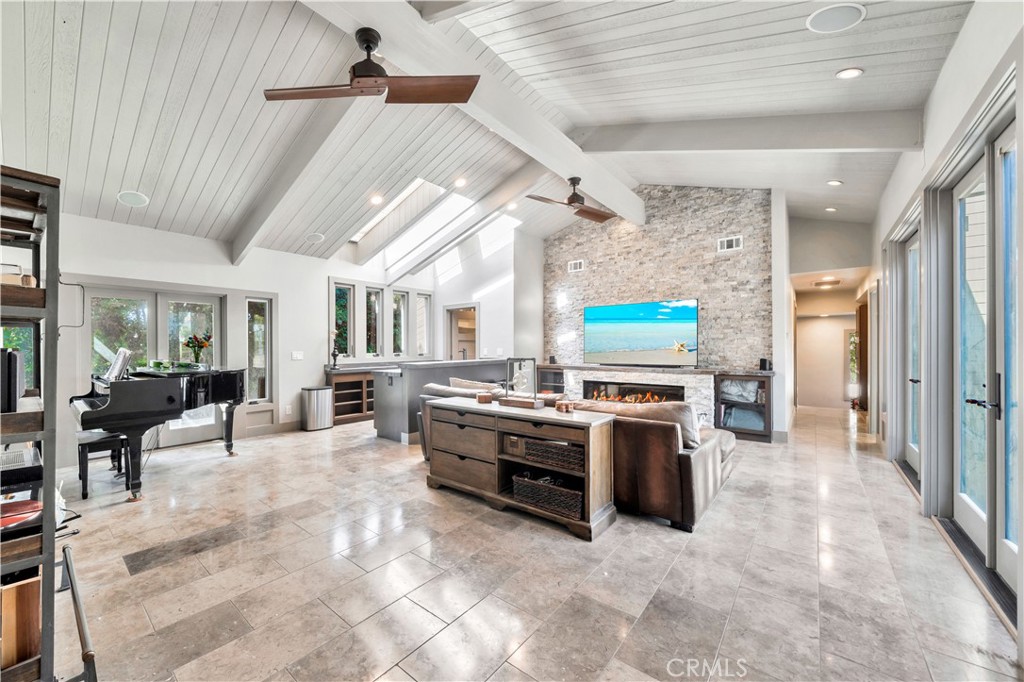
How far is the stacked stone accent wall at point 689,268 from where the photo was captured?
618 centimetres

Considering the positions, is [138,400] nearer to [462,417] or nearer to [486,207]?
[462,417]

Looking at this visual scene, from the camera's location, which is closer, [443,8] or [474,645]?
[474,645]

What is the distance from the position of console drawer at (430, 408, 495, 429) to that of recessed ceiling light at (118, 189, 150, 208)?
13.3 ft

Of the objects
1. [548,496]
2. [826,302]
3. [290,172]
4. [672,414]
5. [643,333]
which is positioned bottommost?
[548,496]

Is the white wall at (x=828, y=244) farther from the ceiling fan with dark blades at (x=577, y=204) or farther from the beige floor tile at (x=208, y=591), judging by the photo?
the beige floor tile at (x=208, y=591)

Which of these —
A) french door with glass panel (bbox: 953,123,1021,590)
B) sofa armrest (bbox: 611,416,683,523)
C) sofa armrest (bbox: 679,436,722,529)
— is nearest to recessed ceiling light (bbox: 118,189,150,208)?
sofa armrest (bbox: 611,416,683,523)

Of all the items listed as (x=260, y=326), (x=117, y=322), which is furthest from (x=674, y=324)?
(x=117, y=322)

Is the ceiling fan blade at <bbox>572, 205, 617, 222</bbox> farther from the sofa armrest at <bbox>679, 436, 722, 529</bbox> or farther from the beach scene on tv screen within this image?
the sofa armrest at <bbox>679, 436, 722, 529</bbox>

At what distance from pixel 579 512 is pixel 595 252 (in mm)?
5794

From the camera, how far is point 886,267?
4.79 meters

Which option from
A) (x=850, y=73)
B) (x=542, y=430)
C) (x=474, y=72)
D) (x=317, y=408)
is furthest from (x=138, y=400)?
(x=850, y=73)

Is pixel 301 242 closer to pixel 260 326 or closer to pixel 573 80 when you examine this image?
pixel 260 326

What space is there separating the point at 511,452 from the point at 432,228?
5478mm
